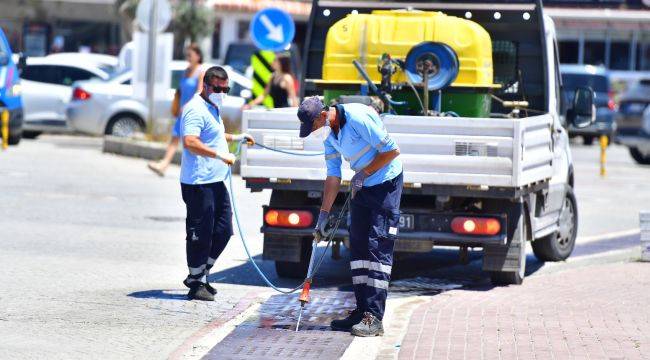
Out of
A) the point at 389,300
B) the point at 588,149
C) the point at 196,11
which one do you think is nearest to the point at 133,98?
the point at 588,149

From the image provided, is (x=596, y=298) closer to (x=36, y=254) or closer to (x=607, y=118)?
(x=36, y=254)

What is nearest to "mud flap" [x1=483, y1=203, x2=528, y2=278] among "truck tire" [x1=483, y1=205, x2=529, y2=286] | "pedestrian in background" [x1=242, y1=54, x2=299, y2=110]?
"truck tire" [x1=483, y1=205, x2=529, y2=286]

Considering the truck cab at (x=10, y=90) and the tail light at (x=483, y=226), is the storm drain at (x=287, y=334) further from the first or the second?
the truck cab at (x=10, y=90)

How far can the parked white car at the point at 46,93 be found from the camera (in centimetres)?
2756

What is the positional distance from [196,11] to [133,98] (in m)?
23.9

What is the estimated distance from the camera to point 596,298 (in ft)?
36.1

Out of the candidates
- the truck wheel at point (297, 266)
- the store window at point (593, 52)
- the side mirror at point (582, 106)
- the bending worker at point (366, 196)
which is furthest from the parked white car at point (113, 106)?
the store window at point (593, 52)

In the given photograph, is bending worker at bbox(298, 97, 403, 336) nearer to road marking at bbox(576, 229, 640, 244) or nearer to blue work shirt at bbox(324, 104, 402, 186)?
blue work shirt at bbox(324, 104, 402, 186)

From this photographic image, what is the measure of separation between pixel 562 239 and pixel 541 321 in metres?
4.00

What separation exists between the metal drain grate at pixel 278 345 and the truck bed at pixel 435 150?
224cm

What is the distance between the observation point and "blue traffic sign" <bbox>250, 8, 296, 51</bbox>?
23062 mm

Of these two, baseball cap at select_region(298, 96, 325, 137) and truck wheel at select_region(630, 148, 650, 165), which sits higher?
baseball cap at select_region(298, 96, 325, 137)

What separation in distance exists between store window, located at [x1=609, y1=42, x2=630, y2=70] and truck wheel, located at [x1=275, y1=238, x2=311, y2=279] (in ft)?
152

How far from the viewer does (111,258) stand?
12.6 m
